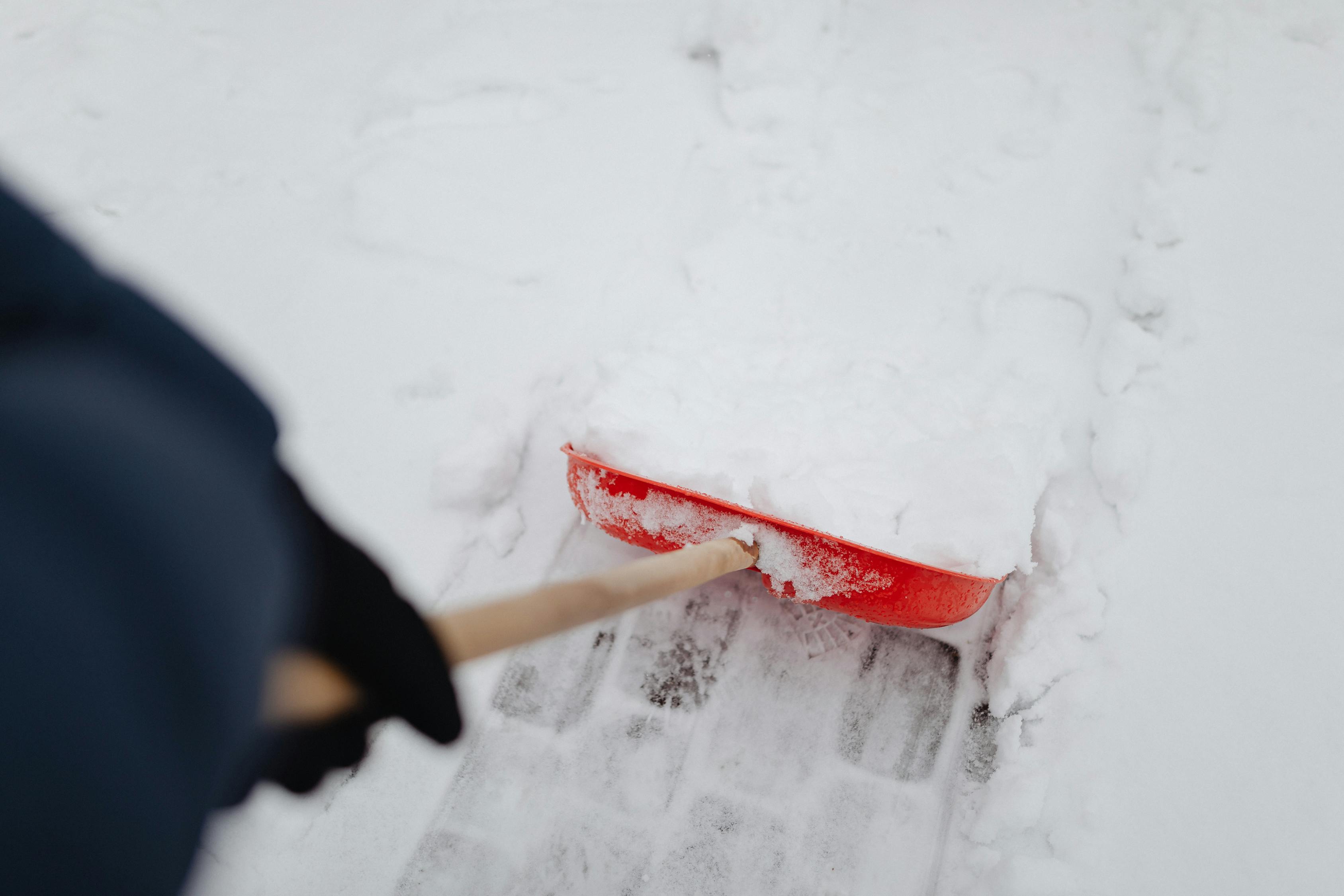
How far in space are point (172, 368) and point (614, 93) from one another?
2.21m

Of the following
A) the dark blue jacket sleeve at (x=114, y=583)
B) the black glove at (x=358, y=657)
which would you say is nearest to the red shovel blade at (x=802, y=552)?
the black glove at (x=358, y=657)

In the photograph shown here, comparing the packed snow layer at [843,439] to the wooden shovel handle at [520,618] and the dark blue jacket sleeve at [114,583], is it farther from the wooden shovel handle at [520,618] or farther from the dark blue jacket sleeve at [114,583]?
the dark blue jacket sleeve at [114,583]

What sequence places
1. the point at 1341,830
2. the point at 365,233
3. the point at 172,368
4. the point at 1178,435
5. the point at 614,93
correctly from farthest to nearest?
the point at 614,93 < the point at 365,233 < the point at 1178,435 < the point at 1341,830 < the point at 172,368

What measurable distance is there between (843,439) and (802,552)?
0.31 m

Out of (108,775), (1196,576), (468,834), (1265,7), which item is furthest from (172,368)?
(1265,7)

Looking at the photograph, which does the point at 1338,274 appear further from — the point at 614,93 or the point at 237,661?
the point at 237,661

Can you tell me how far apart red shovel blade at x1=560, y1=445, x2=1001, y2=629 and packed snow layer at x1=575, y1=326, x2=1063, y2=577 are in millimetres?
32

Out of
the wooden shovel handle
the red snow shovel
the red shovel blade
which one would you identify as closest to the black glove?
the wooden shovel handle

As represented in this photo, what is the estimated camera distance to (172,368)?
46cm

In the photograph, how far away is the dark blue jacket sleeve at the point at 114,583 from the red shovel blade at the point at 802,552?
1.00 meters

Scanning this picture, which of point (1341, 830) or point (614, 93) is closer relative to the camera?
point (1341, 830)

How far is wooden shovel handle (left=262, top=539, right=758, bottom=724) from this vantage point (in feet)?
1.74

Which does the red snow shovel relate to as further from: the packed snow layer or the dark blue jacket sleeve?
the dark blue jacket sleeve

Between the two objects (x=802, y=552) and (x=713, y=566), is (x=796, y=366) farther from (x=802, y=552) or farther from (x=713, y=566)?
(x=713, y=566)
